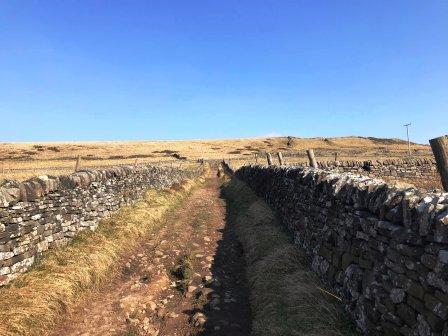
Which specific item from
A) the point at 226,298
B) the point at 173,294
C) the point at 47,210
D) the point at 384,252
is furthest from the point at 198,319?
the point at 47,210

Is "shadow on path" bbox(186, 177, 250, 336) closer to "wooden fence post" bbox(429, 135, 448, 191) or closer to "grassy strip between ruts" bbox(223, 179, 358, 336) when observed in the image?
"grassy strip between ruts" bbox(223, 179, 358, 336)

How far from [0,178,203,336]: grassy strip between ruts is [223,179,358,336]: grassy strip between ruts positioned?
393 cm

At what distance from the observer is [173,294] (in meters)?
9.73

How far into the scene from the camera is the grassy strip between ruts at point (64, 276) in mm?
7328

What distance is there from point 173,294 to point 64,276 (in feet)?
8.45

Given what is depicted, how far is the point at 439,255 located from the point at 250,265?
6973 mm

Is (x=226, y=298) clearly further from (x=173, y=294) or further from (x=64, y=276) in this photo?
(x=64, y=276)

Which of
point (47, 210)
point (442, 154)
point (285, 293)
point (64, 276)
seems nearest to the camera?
point (442, 154)

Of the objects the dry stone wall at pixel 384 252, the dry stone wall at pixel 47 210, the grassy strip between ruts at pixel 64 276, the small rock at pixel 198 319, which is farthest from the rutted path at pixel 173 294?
the dry stone wall at pixel 384 252

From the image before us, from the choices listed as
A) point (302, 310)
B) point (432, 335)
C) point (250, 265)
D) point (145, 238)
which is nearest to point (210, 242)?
point (145, 238)

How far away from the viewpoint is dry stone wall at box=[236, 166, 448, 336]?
4582mm

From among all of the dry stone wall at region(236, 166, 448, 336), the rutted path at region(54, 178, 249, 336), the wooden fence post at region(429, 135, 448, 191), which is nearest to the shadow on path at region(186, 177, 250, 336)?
the rutted path at region(54, 178, 249, 336)

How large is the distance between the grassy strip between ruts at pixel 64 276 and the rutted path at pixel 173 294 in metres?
0.35

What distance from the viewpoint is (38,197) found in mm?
10320
